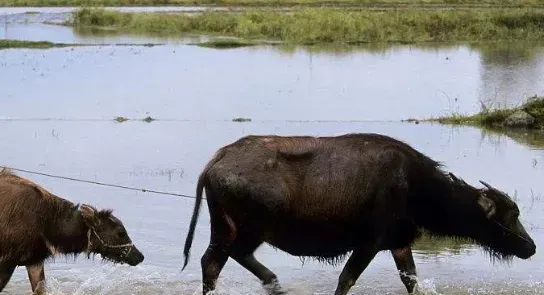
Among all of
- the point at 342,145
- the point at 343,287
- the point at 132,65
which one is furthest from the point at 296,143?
the point at 132,65

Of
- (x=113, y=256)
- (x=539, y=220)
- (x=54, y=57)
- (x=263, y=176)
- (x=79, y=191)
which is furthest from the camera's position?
(x=54, y=57)

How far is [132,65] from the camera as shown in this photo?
2362 cm

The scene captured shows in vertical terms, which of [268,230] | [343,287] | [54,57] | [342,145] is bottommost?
[54,57]

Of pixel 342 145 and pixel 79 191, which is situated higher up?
pixel 342 145

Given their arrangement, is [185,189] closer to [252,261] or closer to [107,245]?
[107,245]

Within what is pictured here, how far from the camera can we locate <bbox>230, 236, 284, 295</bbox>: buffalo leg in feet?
20.9

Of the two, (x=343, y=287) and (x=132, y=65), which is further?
(x=132, y=65)

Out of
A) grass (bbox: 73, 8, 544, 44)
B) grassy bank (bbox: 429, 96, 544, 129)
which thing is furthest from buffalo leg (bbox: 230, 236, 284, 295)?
grass (bbox: 73, 8, 544, 44)

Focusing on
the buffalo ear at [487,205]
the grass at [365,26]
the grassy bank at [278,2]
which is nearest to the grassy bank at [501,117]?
the buffalo ear at [487,205]

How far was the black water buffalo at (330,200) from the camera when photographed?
6230mm

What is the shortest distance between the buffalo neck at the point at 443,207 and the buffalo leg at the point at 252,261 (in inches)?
40.3

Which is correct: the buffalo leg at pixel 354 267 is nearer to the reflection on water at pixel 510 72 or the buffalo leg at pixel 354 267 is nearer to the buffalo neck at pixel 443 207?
the buffalo neck at pixel 443 207

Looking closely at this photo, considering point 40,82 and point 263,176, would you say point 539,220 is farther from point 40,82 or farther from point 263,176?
point 40,82

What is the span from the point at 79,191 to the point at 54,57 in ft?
53.8
